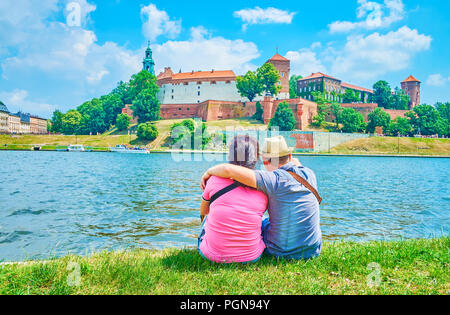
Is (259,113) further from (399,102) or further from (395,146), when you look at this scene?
(399,102)

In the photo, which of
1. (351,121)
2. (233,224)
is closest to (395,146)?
(351,121)

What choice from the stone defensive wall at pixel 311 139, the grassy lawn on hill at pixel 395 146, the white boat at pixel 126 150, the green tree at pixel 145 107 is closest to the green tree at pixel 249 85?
the stone defensive wall at pixel 311 139

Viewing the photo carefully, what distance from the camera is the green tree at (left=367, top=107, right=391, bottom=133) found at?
211 feet

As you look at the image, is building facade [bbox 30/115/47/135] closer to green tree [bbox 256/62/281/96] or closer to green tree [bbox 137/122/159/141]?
green tree [bbox 137/122/159/141]

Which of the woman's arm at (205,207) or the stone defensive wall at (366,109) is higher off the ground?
the stone defensive wall at (366,109)

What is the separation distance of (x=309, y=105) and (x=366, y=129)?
466 inches

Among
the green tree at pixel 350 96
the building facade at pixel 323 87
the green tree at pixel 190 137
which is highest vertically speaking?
the building facade at pixel 323 87

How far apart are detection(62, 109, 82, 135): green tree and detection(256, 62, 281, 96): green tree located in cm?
4044

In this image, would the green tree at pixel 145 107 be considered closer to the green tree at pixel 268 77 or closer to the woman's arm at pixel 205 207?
the green tree at pixel 268 77

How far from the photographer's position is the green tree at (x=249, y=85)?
68.3 meters

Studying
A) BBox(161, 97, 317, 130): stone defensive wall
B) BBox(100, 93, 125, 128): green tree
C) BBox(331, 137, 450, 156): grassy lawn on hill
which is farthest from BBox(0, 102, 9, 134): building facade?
BBox(331, 137, 450, 156): grassy lawn on hill

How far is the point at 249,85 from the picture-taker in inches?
2692

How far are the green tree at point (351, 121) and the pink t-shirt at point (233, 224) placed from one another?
2505 inches
